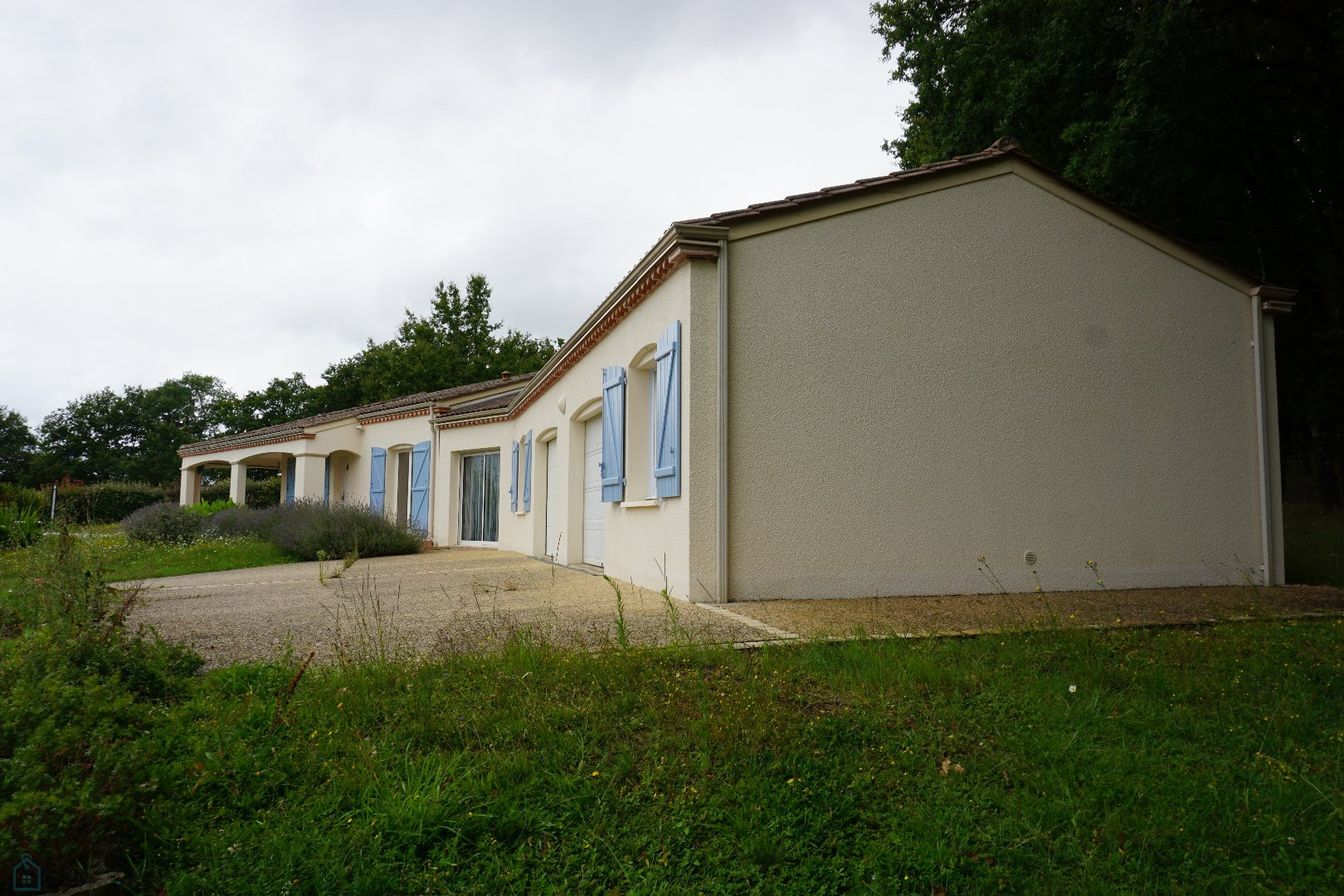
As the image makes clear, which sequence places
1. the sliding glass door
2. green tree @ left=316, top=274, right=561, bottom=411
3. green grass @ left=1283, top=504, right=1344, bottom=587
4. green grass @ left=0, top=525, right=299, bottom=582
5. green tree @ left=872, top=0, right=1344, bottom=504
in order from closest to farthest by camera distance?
green grass @ left=1283, top=504, right=1344, bottom=587 < green tree @ left=872, top=0, right=1344, bottom=504 < green grass @ left=0, top=525, right=299, bottom=582 < the sliding glass door < green tree @ left=316, top=274, right=561, bottom=411

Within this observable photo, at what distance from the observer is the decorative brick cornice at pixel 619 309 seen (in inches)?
250

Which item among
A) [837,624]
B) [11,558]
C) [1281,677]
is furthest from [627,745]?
[11,558]

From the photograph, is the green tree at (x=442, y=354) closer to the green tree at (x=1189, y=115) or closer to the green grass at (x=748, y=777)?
the green tree at (x=1189, y=115)

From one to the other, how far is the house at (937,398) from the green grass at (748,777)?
2544 mm

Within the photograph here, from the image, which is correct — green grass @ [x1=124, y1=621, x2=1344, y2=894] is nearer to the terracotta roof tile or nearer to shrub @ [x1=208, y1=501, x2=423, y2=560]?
the terracotta roof tile

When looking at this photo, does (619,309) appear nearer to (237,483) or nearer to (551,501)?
(551,501)

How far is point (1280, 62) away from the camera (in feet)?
33.9

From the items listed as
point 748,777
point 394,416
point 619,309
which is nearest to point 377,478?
point 394,416

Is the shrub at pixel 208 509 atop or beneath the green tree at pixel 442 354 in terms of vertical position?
beneath

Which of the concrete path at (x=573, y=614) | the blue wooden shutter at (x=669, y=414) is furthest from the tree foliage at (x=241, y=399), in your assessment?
the blue wooden shutter at (x=669, y=414)

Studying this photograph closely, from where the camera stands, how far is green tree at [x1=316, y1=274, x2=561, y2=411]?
34.7 metres

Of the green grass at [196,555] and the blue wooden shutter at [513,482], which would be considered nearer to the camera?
the green grass at [196,555]

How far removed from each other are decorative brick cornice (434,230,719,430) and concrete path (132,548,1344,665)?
2873 millimetres

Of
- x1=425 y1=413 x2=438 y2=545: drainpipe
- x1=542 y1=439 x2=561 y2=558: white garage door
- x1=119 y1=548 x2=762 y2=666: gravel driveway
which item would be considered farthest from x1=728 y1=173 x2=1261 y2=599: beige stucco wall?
x1=425 y1=413 x2=438 y2=545: drainpipe
